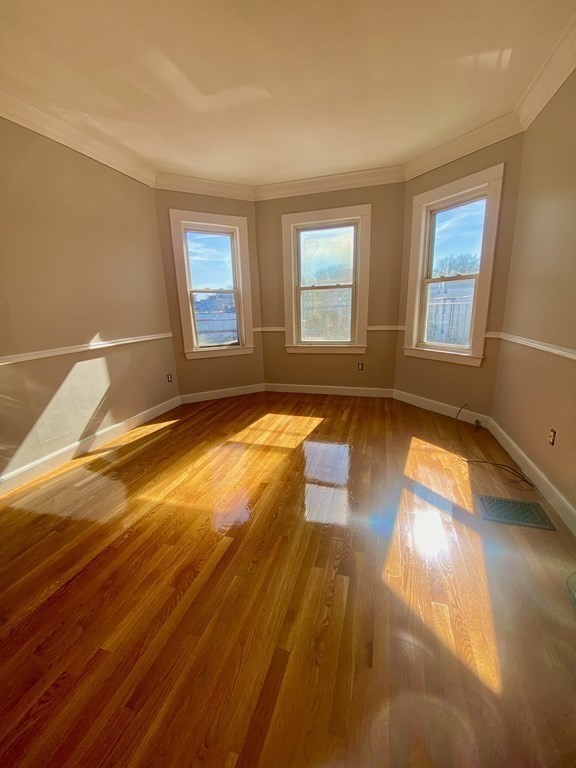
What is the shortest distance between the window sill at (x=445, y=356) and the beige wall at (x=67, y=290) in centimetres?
303

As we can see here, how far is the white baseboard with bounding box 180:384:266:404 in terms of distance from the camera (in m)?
4.04

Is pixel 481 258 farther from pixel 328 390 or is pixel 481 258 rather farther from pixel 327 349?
pixel 328 390

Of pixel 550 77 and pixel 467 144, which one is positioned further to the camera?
pixel 467 144

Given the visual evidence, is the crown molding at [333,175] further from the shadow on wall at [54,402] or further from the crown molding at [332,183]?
the shadow on wall at [54,402]

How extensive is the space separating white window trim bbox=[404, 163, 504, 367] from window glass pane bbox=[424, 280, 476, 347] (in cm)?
9

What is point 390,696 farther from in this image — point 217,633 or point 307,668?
point 217,633

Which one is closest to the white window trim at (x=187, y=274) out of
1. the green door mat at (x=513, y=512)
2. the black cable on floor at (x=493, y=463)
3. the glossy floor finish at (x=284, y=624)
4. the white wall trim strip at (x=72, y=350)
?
the white wall trim strip at (x=72, y=350)

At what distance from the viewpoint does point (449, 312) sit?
128 inches

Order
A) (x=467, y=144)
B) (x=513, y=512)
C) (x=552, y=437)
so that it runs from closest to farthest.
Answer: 1. (x=513, y=512)
2. (x=552, y=437)
3. (x=467, y=144)

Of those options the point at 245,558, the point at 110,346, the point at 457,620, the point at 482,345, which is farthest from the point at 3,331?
the point at 482,345

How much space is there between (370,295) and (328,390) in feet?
4.46

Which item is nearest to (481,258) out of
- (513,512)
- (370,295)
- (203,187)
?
(370,295)

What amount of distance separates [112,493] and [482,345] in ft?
11.1

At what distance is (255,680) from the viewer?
103 cm
